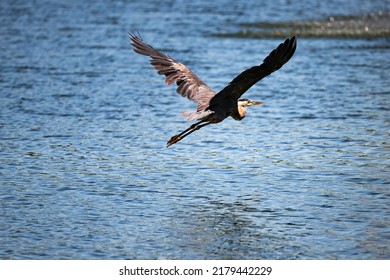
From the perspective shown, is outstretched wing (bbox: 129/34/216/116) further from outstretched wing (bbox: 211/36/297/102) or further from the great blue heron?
outstretched wing (bbox: 211/36/297/102)

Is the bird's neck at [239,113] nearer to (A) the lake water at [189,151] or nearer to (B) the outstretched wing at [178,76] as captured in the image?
(B) the outstretched wing at [178,76]

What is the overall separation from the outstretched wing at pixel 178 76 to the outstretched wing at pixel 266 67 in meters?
0.43

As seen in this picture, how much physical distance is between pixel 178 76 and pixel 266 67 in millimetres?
1828

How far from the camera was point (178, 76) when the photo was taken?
10266 mm

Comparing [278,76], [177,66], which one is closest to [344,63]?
[278,76]

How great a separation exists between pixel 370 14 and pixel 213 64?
6158 mm

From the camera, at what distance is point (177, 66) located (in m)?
10.4

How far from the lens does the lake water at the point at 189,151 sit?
8266 mm

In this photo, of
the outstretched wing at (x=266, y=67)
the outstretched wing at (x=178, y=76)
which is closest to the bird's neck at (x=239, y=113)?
the outstretched wing at (x=178, y=76)

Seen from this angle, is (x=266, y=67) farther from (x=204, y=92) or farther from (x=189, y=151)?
(x=189, y=151)

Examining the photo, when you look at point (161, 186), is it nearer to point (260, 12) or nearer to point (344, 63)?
point (344, 63)

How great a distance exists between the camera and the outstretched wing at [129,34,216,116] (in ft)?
33.1

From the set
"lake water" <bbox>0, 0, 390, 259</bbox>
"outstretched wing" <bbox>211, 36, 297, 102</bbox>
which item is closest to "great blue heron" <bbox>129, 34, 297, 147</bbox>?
"outstretched wing" <bbox>211, 36, 297, 102</bbox>

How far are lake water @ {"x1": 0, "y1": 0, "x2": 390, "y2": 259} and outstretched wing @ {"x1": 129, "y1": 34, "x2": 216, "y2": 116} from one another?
3.02ft
